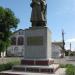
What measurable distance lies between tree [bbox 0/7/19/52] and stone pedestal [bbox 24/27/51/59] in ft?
38.8

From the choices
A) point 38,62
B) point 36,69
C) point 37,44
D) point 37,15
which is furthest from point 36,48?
point 37,15

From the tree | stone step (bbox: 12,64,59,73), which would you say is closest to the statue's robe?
stone step (bbox: 12,64,59,73)

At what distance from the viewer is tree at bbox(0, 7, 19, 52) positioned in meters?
27.4

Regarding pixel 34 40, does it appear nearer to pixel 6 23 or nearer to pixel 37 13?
pixel 37 13

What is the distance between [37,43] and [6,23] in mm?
12797

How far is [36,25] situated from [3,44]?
13.7 m

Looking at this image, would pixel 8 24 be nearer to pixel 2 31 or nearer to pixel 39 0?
pixel 2 31

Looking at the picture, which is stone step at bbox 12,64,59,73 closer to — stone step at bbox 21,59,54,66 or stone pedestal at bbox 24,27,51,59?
stone step at bbox 21,59,54,66

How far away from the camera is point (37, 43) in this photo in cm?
1536

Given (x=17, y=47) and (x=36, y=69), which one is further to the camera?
(x=17, y=47)

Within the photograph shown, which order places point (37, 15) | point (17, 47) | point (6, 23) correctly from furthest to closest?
point (17, 47) → point (6, 23) → point (37, 15)

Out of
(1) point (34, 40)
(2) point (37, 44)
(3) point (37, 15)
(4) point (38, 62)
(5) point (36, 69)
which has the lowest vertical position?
(5) point (36, 69)

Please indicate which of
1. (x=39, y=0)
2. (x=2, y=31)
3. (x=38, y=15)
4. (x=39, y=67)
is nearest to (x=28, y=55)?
(x=39, y=67)

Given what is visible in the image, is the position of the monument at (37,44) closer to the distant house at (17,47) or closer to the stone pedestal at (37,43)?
the stone pedestal at (37,43)
